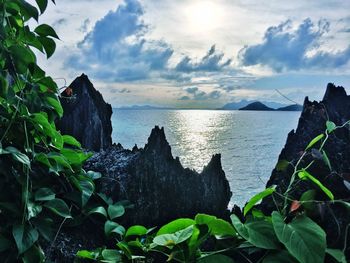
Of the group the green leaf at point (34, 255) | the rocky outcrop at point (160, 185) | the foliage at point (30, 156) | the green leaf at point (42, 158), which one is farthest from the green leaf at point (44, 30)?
the green leaf at point (34, 255)

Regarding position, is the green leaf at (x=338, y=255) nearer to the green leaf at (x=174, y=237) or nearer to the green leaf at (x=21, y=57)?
the green leaf at (x=174, y=237)

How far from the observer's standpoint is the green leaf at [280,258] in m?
1.60

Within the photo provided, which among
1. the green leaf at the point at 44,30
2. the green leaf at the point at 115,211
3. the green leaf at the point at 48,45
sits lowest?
the green leaf at the point at 115,211

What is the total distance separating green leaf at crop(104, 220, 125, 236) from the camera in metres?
2.01

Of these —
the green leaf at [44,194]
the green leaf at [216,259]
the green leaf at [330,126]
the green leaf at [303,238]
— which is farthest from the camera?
the green leaf at [330,126]

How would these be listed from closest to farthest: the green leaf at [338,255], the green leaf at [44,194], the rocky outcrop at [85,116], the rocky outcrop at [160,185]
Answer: the green leaf at [338,255] < the green leaf at [44,194] < the rocky outcrop at [160,185] < the rocky outcrop at [85,116]

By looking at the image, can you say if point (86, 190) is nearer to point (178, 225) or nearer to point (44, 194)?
point (44, 194)

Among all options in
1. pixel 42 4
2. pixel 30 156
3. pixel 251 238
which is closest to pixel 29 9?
pixel 42 4

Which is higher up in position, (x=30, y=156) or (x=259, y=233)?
(x=30, y=156)

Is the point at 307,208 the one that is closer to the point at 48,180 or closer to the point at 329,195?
the point at 329,195

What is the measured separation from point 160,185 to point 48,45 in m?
0.89

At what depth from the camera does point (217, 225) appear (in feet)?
5.75

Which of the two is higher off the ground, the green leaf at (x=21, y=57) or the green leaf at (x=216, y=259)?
the green leaf at (x=21, y=57)

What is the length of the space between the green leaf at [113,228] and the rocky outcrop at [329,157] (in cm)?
69
